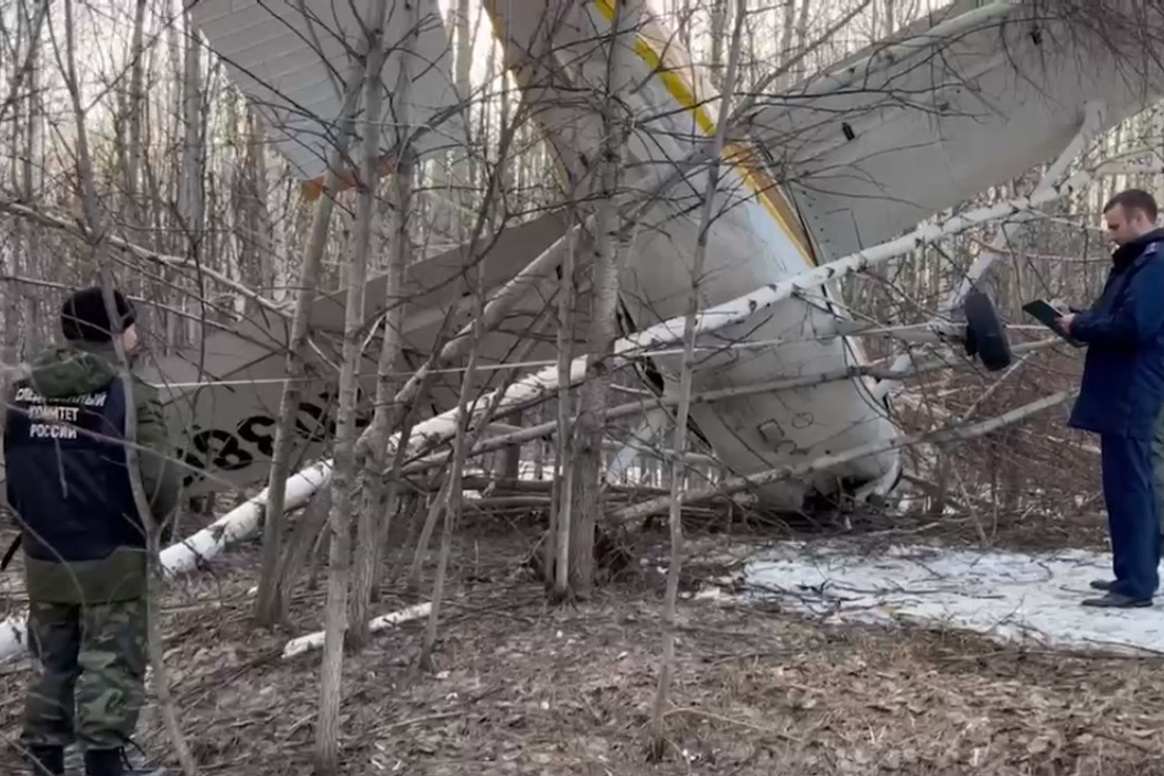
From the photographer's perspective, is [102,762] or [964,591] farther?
[964,591]

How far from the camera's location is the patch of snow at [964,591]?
194 inches

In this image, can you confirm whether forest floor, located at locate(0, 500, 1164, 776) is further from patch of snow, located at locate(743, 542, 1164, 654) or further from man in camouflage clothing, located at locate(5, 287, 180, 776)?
man in camouflage clothing, located at locate(5, 287, 180, 776)

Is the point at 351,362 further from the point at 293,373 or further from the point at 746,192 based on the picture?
the point at 746,192

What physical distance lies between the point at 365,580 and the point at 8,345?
5881mm

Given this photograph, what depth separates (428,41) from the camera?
4.55m

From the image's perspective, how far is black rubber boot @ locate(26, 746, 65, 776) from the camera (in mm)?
3826

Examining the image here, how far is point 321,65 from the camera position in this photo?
5332 millimetres

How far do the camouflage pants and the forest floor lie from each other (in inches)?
14.5

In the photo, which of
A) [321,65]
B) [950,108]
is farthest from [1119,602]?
[321,65]

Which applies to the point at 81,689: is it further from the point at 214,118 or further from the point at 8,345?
the point at 214,118

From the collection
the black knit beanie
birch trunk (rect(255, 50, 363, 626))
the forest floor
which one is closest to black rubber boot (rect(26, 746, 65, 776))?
the forest floor

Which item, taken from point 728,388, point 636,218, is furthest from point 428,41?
point 728,388

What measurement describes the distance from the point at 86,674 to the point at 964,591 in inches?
156

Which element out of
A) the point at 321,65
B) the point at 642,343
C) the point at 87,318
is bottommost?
the point at 87,318
